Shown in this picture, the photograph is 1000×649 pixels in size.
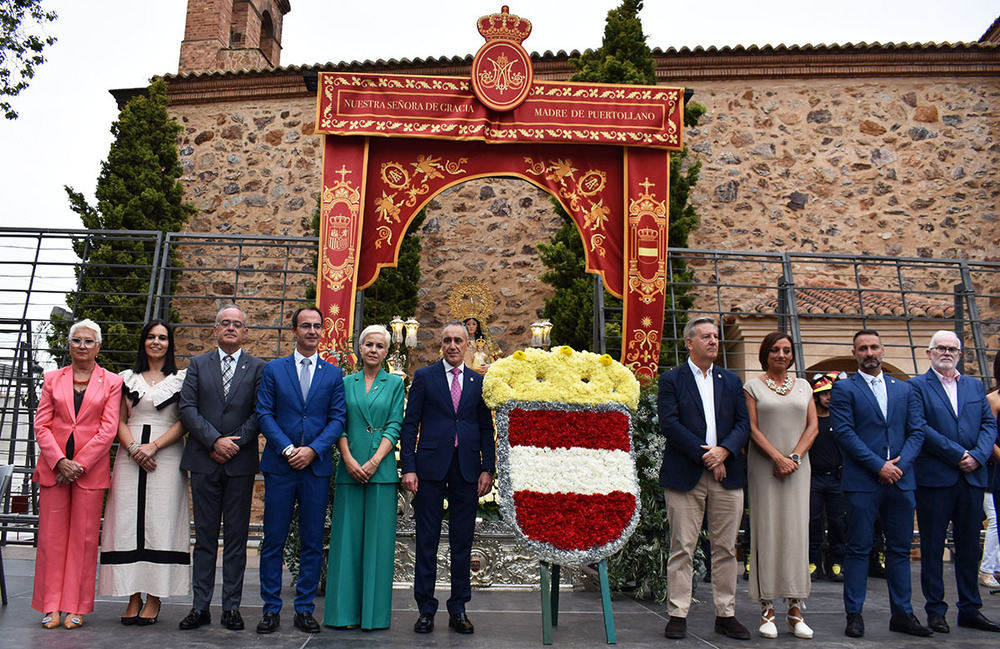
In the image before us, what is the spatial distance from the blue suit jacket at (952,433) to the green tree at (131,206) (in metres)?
9.39

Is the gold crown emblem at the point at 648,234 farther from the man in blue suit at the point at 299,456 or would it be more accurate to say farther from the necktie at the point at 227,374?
the necktie at the point at 227,374

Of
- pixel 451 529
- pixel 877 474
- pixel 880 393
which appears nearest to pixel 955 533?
pixel 877 474

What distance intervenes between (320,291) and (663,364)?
4.31 meters

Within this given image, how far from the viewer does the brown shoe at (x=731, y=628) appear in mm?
4441

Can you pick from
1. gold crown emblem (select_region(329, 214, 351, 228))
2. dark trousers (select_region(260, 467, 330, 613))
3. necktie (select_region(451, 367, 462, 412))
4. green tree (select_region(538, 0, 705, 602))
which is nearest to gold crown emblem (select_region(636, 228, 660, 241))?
Result: green tree (select_region(538, 0, 705, 602))

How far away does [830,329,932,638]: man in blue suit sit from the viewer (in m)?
4.66

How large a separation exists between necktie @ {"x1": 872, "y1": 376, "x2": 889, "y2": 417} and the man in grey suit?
3705 mm

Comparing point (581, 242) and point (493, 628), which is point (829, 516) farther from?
point (581, 242)

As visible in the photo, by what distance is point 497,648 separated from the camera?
4.12 metres

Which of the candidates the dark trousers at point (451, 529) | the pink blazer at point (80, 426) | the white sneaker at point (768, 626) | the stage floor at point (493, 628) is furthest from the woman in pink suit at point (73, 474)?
the white sneaker at point (768, 626)

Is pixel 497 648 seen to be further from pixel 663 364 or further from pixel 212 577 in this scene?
pixel 663 364

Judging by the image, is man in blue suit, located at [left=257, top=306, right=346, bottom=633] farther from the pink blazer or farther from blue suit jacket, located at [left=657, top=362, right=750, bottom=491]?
blue suit jacket, located at [left=657, top=362, right=750, bottom=491]

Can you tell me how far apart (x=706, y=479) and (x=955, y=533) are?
1751 mm

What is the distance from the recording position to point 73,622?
4.36 meters
